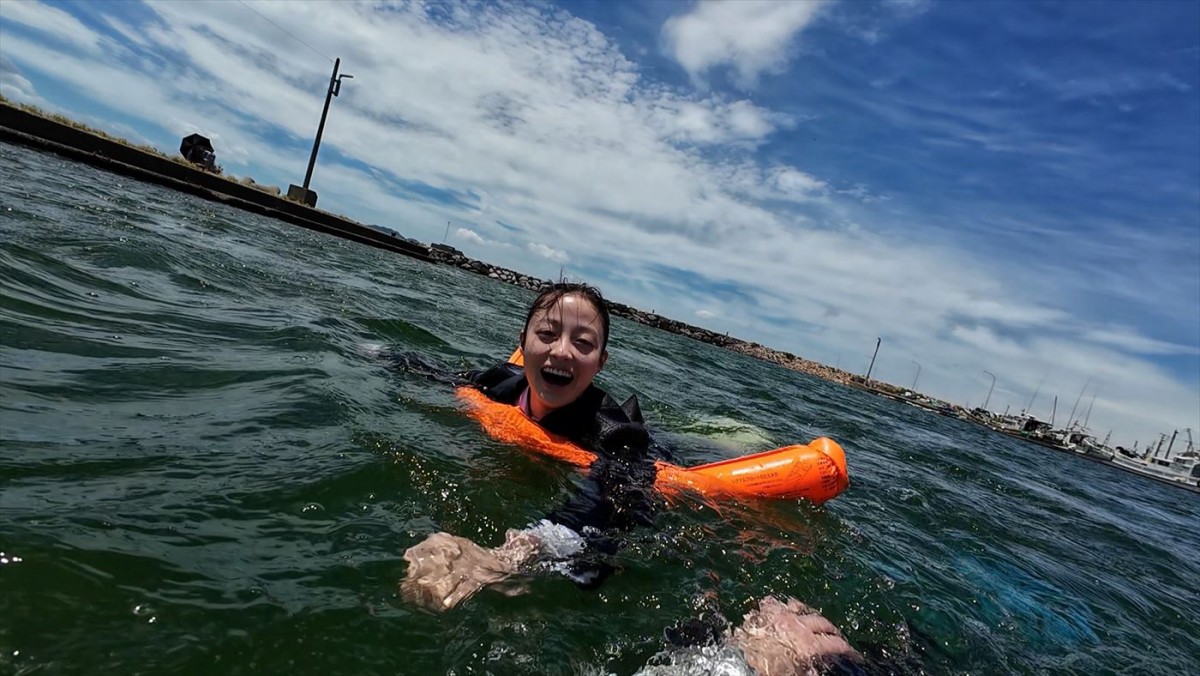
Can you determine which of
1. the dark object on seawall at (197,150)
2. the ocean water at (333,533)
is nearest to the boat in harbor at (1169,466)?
the ocean water at (333,533)

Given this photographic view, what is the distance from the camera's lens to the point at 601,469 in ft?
11.0

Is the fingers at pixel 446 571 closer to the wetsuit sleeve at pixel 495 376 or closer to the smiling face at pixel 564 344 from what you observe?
the smiling face at pixel 564 344

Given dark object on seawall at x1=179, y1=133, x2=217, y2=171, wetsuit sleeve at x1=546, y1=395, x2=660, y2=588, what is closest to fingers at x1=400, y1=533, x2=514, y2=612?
wetsuit sleeve at x1=546, y1=395, x2=660, y2=588

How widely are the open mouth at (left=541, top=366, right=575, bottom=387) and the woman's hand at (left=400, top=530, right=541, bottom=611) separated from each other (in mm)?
1276

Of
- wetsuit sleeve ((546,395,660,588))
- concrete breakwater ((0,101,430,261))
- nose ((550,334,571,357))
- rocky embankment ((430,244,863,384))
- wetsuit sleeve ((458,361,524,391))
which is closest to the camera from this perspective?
wetsuit sleeve ((546,395,660,588))

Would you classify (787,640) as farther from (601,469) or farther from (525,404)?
(525,404)

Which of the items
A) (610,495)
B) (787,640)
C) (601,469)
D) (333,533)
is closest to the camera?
(333,533)

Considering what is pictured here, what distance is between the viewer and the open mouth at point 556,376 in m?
3.46

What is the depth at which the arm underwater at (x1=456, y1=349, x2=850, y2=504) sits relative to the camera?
3762mm

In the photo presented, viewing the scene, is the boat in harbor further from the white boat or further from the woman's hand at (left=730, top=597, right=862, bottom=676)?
the woman's hand at (left=730, top=597, right=862, bottom=676)

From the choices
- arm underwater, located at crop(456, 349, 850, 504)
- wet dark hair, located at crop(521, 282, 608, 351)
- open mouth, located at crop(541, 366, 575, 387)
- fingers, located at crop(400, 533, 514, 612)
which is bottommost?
fingers, located at crop(400, 533, 514, 612)

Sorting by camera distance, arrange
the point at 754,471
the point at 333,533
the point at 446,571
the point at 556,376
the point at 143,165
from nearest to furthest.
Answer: the point at 446,571, the point at 333,533, the point at 556,376, the point at 754,471, the point at 143,165

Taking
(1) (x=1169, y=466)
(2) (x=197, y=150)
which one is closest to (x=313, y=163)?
(2) (x=197, y=150)

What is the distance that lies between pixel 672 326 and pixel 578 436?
52.9 meters
